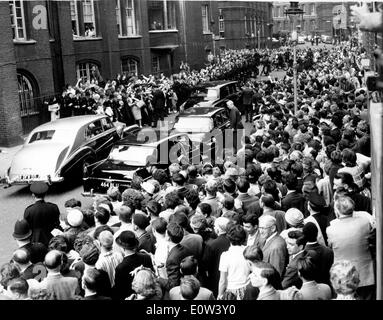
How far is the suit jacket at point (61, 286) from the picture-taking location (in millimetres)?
5562

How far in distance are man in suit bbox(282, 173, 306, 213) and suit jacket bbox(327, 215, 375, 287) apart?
1.60m

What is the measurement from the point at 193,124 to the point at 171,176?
6421mm

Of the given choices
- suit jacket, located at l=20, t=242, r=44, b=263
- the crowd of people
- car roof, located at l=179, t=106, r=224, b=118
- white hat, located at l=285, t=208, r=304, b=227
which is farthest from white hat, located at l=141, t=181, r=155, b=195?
car roof, located at l=179, t=106, r=224, b=118

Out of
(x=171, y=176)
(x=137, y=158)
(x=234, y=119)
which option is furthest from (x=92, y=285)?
(x=234, y=119)

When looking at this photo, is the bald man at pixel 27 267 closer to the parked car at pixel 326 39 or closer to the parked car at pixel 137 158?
the parked car at pixel 137 158

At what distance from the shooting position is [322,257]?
231 inches

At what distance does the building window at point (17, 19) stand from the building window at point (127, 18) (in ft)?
29.3

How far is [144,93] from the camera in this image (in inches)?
900

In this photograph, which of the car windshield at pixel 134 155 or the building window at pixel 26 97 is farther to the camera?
the building window at pixel 26 97

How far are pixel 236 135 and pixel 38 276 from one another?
11.4m

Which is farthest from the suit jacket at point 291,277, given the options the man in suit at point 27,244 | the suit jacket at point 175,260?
the man in suit at point 27,244

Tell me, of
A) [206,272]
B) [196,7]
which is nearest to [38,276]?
[206,272]

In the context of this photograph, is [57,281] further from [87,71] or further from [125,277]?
[87,71]

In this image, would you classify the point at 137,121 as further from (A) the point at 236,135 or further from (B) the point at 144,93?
(A) the point at 236,135
